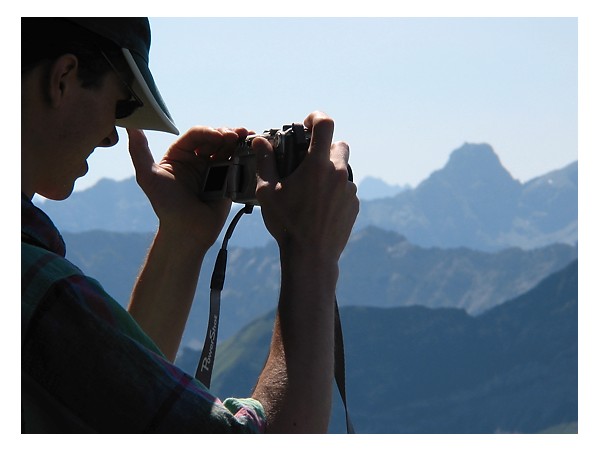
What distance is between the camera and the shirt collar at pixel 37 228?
5.11ft

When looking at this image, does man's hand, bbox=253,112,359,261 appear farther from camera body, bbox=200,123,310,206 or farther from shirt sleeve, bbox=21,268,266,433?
shirt sleeve, bbox=21,268,266,433

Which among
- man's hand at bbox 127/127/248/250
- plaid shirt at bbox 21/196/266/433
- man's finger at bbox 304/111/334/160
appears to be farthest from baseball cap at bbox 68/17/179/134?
man's hand at bbox 127/127/248/250

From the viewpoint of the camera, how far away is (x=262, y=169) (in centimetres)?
191

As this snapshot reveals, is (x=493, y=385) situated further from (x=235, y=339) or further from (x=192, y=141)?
(x=192, y=141)

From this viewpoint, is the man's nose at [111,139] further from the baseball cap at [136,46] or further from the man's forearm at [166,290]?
the man's forearm at [166,290]

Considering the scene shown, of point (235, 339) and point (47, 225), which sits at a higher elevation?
point (235, 339)

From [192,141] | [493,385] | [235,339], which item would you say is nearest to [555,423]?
[493,385]

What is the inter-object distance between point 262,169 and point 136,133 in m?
0.76

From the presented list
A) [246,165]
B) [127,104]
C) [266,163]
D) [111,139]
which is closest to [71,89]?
[127,104]

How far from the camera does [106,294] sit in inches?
58.2

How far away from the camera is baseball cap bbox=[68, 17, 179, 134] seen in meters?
1.75

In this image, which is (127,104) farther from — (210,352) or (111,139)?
(210,352)

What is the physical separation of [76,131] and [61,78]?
0.11 meters

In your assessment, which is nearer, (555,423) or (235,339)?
(555,423)
